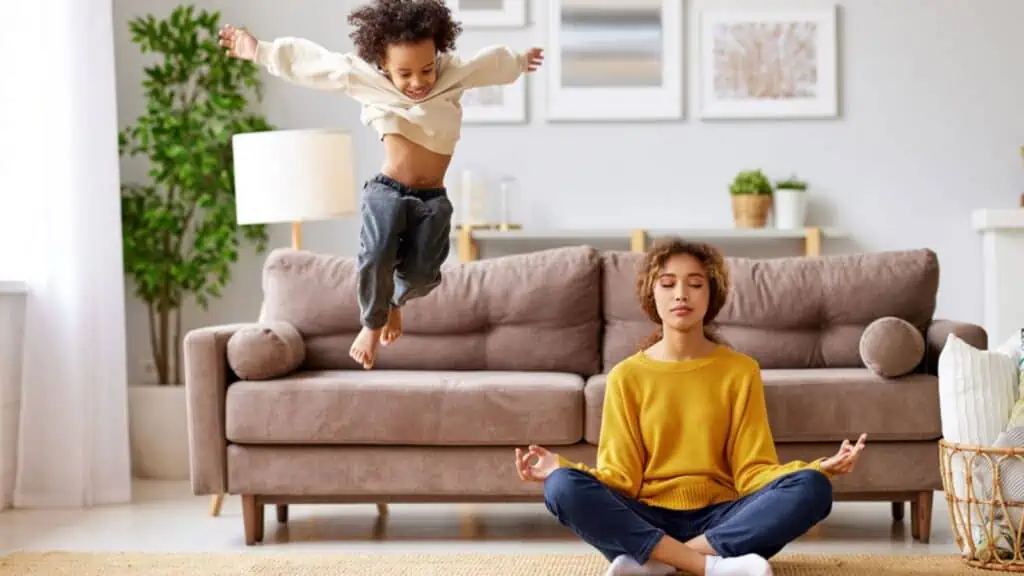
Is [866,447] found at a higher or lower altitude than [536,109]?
lower

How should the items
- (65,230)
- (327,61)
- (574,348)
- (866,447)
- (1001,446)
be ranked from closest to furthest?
1. (327,61)
2. (1001,446)
3. (866,447)
4. (574,348)
5. (65,230)

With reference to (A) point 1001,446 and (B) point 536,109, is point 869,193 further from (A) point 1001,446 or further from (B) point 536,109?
(A) point 1001,446

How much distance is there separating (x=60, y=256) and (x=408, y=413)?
1.74 metres

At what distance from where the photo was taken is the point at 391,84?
272cm

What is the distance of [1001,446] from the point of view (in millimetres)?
3424

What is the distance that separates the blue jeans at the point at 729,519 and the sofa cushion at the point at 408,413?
2.24 feet

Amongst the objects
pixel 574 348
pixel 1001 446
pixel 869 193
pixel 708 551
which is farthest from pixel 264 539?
pixel 869 193

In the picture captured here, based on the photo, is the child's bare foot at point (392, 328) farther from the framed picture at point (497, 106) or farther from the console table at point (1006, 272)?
the console table at point (1006, 272)

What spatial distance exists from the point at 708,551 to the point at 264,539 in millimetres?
1502

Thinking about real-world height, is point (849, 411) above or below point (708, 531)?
above

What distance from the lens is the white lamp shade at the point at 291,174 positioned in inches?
185

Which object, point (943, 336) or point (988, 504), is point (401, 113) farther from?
point (943, 336)

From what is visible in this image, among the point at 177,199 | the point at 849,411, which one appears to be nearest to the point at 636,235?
the point at 849,411

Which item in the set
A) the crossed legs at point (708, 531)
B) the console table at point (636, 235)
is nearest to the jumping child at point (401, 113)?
the crossed legs at point (708, 531)
